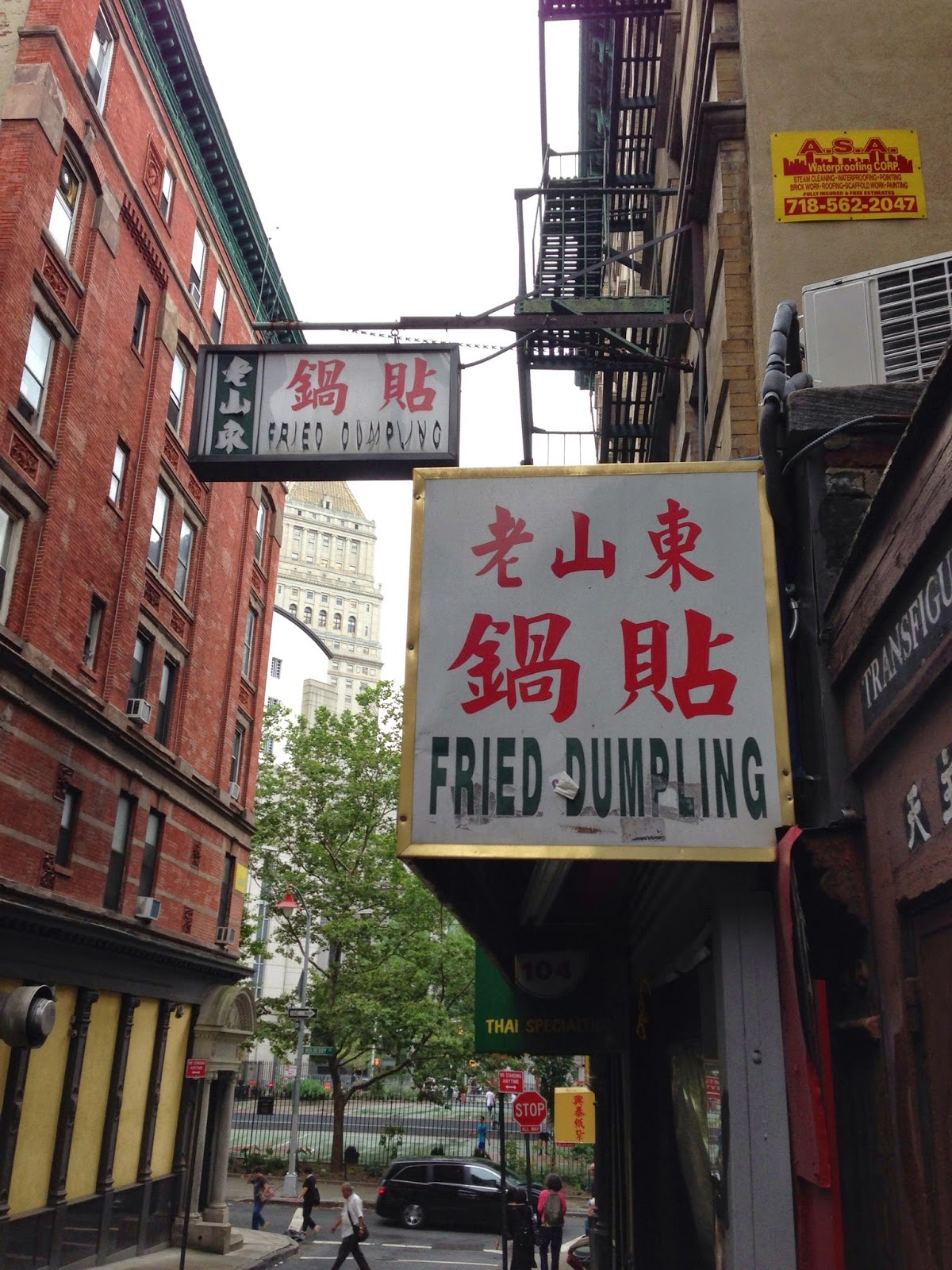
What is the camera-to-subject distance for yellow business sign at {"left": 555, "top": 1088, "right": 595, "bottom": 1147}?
27.1m

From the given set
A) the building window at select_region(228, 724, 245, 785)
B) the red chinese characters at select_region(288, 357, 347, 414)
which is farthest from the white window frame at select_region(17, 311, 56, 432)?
the building window at select_region(228, 724, 245, 785)

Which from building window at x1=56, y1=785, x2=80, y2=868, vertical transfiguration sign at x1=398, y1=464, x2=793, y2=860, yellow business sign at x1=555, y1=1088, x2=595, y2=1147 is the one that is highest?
building window at x1=56, y1=785, x2=80, y2=868

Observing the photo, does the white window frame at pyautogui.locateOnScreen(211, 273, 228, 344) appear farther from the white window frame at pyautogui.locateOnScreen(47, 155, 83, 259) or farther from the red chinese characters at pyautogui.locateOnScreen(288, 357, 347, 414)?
the red chinese characters at pyautogui.locateOnScreen(288, 357, 347, 414)

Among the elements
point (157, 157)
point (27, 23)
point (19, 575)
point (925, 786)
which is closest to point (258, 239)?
point (157, 157)

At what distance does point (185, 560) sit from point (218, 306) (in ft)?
23.6

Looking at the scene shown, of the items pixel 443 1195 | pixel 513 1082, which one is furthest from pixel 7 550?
pixel 443 1195

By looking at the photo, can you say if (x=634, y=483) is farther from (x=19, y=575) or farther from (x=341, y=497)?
(x=341, y=497)

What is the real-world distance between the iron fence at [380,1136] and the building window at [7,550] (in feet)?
68.2

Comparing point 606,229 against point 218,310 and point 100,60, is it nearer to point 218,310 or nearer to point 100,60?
point 100,60

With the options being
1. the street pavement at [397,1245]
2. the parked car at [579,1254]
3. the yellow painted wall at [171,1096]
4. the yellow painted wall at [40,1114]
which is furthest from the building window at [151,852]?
the parked car at [579,1254]

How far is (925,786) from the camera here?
3.69 m

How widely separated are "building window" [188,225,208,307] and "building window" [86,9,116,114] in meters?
5.20

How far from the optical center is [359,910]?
37.8 m

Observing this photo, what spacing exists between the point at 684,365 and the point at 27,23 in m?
14.7
